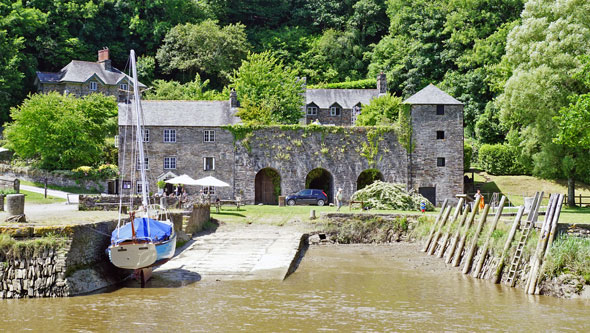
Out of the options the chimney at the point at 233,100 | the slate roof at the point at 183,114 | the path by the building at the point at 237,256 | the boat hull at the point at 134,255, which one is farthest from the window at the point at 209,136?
the boat hull at the point at 134,255

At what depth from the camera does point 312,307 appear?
711 inches

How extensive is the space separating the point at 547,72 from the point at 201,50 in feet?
149

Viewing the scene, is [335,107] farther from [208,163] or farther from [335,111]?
[208,163]

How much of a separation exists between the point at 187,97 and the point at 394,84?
2183 cm

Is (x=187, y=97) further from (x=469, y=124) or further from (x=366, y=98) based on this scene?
(x=469, y=124)

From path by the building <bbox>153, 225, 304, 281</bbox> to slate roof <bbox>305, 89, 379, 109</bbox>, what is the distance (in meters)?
31.9

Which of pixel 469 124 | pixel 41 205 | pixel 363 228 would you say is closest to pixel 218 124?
pixel 41 205

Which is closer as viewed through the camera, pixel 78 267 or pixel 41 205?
pixel 78 267

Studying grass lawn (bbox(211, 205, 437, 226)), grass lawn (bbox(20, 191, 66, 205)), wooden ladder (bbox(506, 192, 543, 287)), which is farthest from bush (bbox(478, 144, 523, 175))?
grass lawn (bbox(20, 191, 66, 205))

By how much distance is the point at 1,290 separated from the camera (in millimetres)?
18922

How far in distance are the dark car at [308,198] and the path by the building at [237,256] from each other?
32.1 feet

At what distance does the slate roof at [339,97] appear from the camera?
2474 inches

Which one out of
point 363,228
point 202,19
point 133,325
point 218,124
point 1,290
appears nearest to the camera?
point 133,325

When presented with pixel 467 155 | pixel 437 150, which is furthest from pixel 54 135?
pixel 467 155
